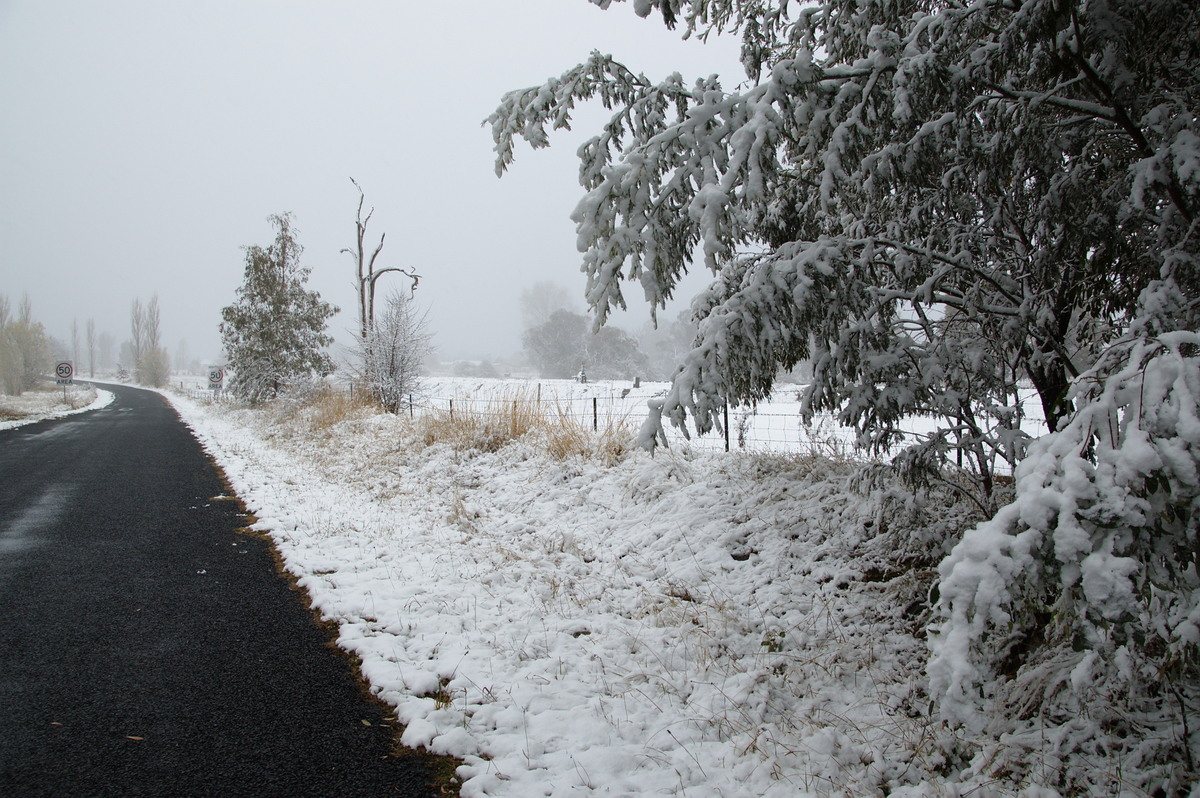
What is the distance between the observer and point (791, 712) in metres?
2.88

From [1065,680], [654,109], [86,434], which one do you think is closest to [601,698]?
[1065,680]

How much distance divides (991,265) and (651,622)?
2970 mm

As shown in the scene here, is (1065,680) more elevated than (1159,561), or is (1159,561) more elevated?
(1159,561)

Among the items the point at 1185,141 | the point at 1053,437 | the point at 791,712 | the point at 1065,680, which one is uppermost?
the point at 1185,141

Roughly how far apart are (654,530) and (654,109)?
133 inches

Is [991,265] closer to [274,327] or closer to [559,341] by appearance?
[274,327]

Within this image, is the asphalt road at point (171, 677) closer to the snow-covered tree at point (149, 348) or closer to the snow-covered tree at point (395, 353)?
the snow-covered tree at point (395, 353)

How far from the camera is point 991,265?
3484mm

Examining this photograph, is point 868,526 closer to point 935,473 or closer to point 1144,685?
point 935,473

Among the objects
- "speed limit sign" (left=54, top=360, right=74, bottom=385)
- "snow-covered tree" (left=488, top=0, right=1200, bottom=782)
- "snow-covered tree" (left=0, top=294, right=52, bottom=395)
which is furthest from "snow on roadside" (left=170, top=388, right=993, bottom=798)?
"snow-covered tree" (left=0, top=294, right=52, bottom=395)

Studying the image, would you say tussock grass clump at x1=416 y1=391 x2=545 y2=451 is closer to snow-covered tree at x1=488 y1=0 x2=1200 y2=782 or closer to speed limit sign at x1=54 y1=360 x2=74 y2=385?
snow-covered tree at x1=488 y1=0 x2=1200 y2=782

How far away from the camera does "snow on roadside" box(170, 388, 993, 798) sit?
2.53 metres

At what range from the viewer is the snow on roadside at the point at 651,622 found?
2.53 metres

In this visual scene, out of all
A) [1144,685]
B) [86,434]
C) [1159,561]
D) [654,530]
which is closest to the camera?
[1159,561]
